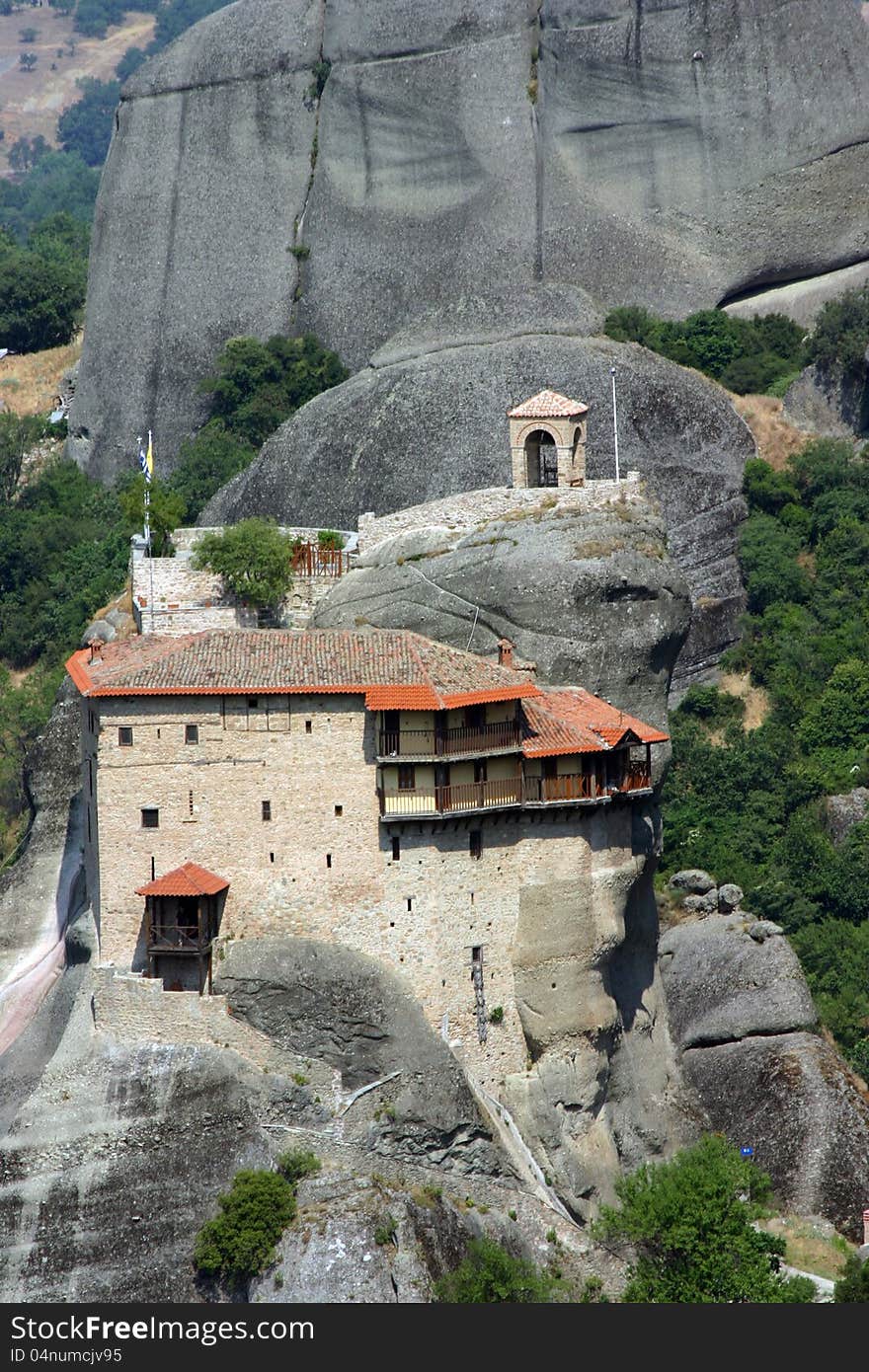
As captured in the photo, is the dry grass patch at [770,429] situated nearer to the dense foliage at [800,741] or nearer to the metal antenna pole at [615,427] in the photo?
the dense foliage at [800,741]

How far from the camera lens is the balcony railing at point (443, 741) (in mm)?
80250

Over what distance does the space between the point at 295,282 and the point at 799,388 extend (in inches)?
826

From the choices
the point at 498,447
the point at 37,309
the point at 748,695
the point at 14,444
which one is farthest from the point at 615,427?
the point at 37,309

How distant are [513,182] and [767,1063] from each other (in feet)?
139

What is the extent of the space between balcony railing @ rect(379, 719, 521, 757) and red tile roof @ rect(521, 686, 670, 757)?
2.76 feet

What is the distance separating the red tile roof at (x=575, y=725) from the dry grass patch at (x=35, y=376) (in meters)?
55.7

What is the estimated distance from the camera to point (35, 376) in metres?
140

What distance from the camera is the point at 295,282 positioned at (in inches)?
5002

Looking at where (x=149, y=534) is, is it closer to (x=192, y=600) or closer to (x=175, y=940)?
(x=192, y=600)

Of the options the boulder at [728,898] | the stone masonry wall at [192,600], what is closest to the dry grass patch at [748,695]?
the boulder at [728,898]

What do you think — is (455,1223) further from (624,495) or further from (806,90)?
(806,90)

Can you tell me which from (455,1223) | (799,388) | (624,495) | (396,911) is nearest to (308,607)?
(624,495)

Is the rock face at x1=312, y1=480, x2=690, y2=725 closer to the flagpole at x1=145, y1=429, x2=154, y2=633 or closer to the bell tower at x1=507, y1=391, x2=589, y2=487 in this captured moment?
the bell tower at x1=507, y1=391, x2=589, y2=487

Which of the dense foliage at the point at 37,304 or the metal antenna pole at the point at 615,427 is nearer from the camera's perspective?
the metal antenna pole at the point at 615,427
